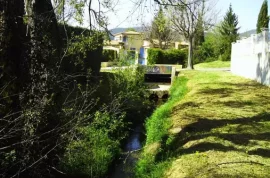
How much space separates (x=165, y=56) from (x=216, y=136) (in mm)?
32056

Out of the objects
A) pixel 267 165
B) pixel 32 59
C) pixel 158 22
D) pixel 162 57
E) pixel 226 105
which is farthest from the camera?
pixel 162 57

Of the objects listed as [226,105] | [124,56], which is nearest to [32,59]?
[226,105]

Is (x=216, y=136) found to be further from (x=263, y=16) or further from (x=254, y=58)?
(x=263, y=16)

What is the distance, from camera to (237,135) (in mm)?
8828

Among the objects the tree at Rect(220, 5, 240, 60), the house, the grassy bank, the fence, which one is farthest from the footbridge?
the grassy bank

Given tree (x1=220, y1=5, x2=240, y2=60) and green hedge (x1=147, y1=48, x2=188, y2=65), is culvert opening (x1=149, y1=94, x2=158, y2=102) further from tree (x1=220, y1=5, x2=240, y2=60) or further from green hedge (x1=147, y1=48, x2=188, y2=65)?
tree (x1=220, y1=5, x2=240, y2=60)

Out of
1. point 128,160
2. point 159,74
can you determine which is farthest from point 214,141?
point 159,74

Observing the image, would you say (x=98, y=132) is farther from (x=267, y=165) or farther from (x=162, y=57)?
(x=162, y=57)

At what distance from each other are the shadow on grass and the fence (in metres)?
6.43

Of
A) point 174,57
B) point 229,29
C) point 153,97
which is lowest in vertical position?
point 153,97

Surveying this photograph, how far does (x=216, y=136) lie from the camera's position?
8812 mm

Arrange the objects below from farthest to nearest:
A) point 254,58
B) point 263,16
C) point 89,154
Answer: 1. point 263,16
2. point 254,58
3. point 89,154

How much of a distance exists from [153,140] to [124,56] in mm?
11916

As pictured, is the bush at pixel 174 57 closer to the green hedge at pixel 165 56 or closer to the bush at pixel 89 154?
the green hedge at pixel 165 56
